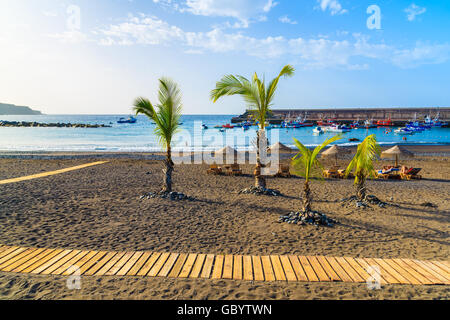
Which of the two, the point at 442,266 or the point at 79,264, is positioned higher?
the point at 79,264

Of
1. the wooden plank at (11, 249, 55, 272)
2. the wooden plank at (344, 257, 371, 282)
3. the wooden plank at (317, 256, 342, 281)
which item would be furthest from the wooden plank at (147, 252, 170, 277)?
the wooden plank at (344, 257, 371, 282)

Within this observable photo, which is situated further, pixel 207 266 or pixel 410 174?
pixel 410 174

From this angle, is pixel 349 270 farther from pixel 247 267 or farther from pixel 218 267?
pixel 218 267

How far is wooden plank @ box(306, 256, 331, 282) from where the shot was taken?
4.43m

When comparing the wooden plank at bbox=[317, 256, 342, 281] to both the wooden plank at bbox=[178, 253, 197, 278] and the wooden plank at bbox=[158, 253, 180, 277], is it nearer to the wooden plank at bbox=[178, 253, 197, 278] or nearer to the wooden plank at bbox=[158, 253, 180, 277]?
the wooden plank at bbox=[178, 253, 197, 278]

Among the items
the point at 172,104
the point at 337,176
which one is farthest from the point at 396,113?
the point at 172,104

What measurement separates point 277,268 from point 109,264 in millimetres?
3074

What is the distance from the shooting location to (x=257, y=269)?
4.70m

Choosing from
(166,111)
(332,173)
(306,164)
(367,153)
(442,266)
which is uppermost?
(166,111)

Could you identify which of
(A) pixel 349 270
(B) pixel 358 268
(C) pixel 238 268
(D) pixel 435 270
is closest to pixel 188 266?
(C) pixel 238 268

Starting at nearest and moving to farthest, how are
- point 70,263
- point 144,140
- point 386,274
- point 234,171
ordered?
point 386,274, point 70,263, point 234,171, point 144,140

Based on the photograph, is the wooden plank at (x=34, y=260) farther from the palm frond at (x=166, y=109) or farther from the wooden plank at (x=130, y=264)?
the palm frond at (x=166, y=109)

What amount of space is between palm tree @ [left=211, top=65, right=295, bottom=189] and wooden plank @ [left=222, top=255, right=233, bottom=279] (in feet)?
19.5
